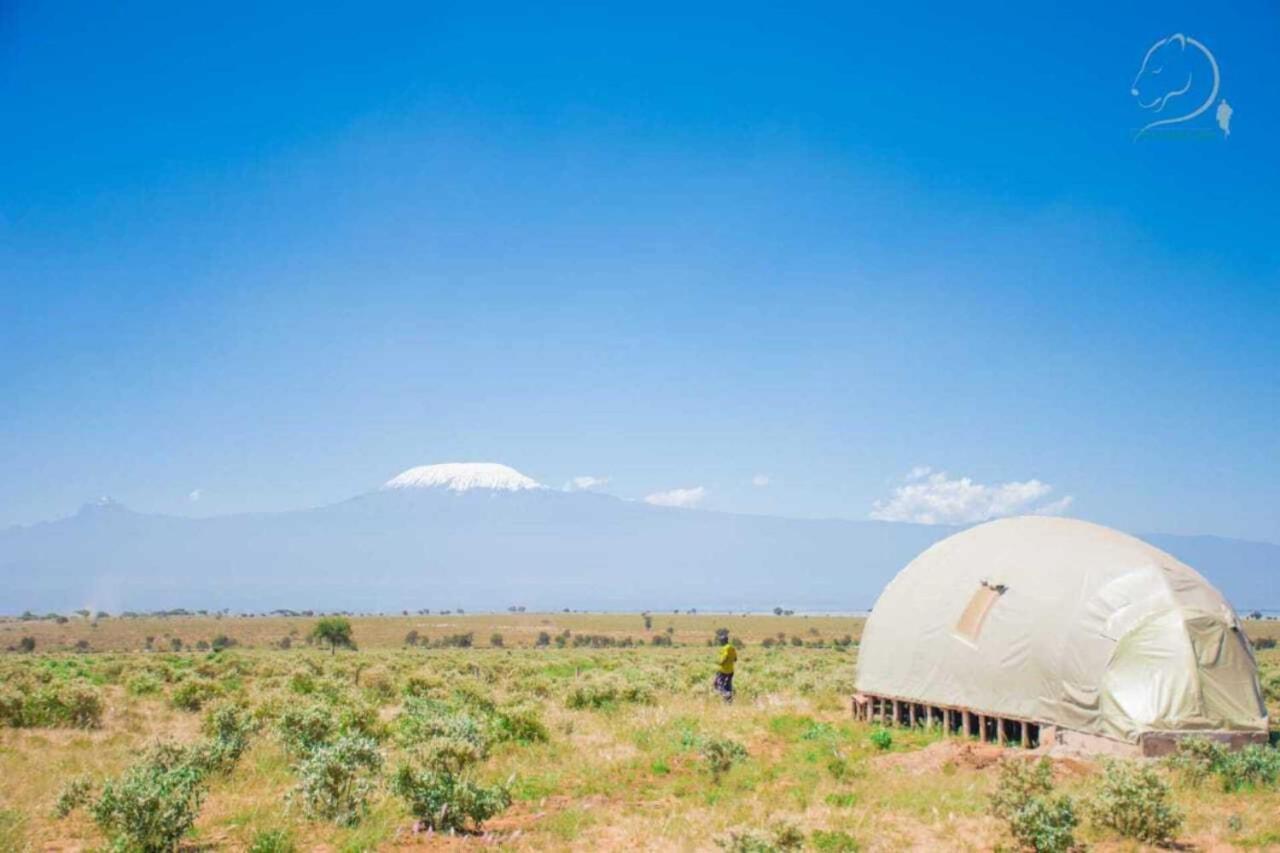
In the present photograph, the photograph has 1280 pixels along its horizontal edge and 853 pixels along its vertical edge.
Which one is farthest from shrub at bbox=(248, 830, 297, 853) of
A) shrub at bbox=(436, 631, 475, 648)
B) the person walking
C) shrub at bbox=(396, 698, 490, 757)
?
shrub at bbox=(436, 631, 475, 648)

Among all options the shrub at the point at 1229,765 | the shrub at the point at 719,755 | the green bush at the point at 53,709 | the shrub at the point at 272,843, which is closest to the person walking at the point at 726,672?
the shrub at the point at 719,755

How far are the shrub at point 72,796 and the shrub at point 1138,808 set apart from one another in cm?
1412

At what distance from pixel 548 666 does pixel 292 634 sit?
6500 cm

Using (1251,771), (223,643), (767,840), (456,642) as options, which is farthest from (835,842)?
(223,643)

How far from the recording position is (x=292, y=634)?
306 feet

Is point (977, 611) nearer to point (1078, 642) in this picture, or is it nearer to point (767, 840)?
point (1078, 642)

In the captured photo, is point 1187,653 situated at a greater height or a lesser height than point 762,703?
greater

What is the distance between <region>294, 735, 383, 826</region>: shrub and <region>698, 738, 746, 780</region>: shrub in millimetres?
5745

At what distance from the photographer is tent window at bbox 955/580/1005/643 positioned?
1906cm

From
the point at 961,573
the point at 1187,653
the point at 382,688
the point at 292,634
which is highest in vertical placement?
the point at 961,573

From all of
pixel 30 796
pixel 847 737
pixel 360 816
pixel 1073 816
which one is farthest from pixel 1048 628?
pixel 30 796

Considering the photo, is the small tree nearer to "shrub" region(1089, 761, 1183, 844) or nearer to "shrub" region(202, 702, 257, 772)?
"shrub" region(202, 702, 257, 772)

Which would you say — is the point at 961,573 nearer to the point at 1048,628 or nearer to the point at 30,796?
the point at 1048,628

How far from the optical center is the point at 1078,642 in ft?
55.6
